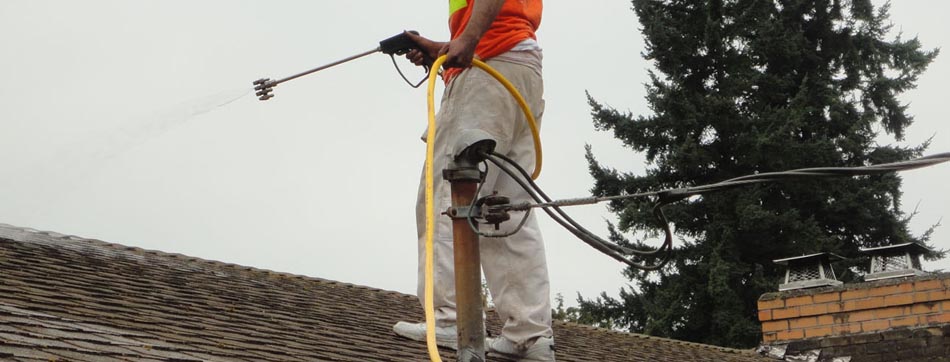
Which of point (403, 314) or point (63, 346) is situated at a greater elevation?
point (403, 314)

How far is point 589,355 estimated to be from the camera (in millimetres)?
7473

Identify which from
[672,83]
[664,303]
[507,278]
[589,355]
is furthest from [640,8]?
[507,278]

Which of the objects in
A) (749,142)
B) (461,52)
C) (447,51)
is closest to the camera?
(461,52)

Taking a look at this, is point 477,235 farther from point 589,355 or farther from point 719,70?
point 719,70

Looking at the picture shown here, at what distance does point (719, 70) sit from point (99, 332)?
2352cm

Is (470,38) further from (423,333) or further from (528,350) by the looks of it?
(423,333)

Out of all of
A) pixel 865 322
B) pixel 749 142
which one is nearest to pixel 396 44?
pixel 865 322

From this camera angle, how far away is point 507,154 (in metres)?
5.11

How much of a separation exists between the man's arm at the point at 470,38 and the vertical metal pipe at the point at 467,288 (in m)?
0.52

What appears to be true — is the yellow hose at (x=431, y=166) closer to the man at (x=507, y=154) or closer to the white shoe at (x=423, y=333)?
the man at (x=507, y=154)

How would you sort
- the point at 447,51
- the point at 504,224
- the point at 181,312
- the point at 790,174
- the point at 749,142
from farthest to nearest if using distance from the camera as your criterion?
the point at 749,142
the point at 181,312
the point at 504,224
the point at 447,51
the point at 790,174

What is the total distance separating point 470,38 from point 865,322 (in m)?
6.44

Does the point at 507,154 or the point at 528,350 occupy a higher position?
the point at 507,154

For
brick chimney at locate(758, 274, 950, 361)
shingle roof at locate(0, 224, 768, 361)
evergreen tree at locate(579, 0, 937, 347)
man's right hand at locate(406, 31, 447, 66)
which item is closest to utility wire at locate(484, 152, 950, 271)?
man's right hand at locate(406, 31, 447, 66)
